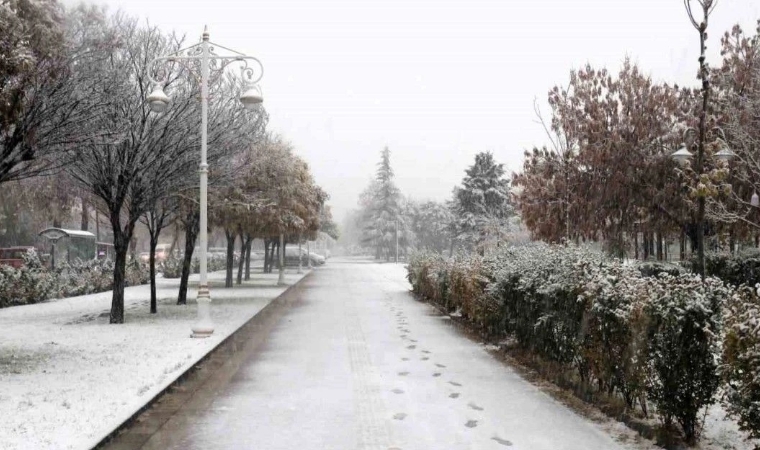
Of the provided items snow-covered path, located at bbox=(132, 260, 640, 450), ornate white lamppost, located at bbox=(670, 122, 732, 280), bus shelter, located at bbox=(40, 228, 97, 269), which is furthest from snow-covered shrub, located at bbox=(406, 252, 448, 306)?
bus shelter, located at bbox=(40, 228, 97, 269)

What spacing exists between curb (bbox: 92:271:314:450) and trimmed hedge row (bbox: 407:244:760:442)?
15.8 ft

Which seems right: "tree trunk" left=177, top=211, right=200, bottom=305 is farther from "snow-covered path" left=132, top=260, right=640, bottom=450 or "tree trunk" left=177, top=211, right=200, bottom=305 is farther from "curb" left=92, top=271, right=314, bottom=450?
"snow-covered path" left=132, top=260, right=640, bottom=450

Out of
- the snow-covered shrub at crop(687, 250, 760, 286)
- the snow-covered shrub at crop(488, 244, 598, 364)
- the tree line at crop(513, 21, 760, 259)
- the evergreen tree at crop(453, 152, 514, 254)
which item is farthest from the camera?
the evergreen tree at crop(453, 152, 514, 254)

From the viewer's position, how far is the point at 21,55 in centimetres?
889

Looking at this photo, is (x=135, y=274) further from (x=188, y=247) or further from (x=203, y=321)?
(x=203, y=321)

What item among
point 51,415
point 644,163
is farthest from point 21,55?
point 644,163

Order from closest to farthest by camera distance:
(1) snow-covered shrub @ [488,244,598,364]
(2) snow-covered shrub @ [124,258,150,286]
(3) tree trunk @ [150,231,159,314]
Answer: (1) snow-covered shrub @ [488,244,598,364] < (3) tree trunk @ [150,231,159,314] < (2) snow-covered shrub @ [124,258,150,286]

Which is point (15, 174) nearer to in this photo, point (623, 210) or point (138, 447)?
point (138, 447)

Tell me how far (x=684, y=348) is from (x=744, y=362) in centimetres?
127

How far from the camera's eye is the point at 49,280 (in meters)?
25.6

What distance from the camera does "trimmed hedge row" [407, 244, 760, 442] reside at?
520 cm

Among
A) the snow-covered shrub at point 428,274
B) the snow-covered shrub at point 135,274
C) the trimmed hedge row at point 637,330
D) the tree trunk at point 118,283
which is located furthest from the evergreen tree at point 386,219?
the trimmed hedge row at point 637,330

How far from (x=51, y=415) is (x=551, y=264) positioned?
6.80 metres

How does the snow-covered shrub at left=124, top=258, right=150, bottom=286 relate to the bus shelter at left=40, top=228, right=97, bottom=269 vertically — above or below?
below
